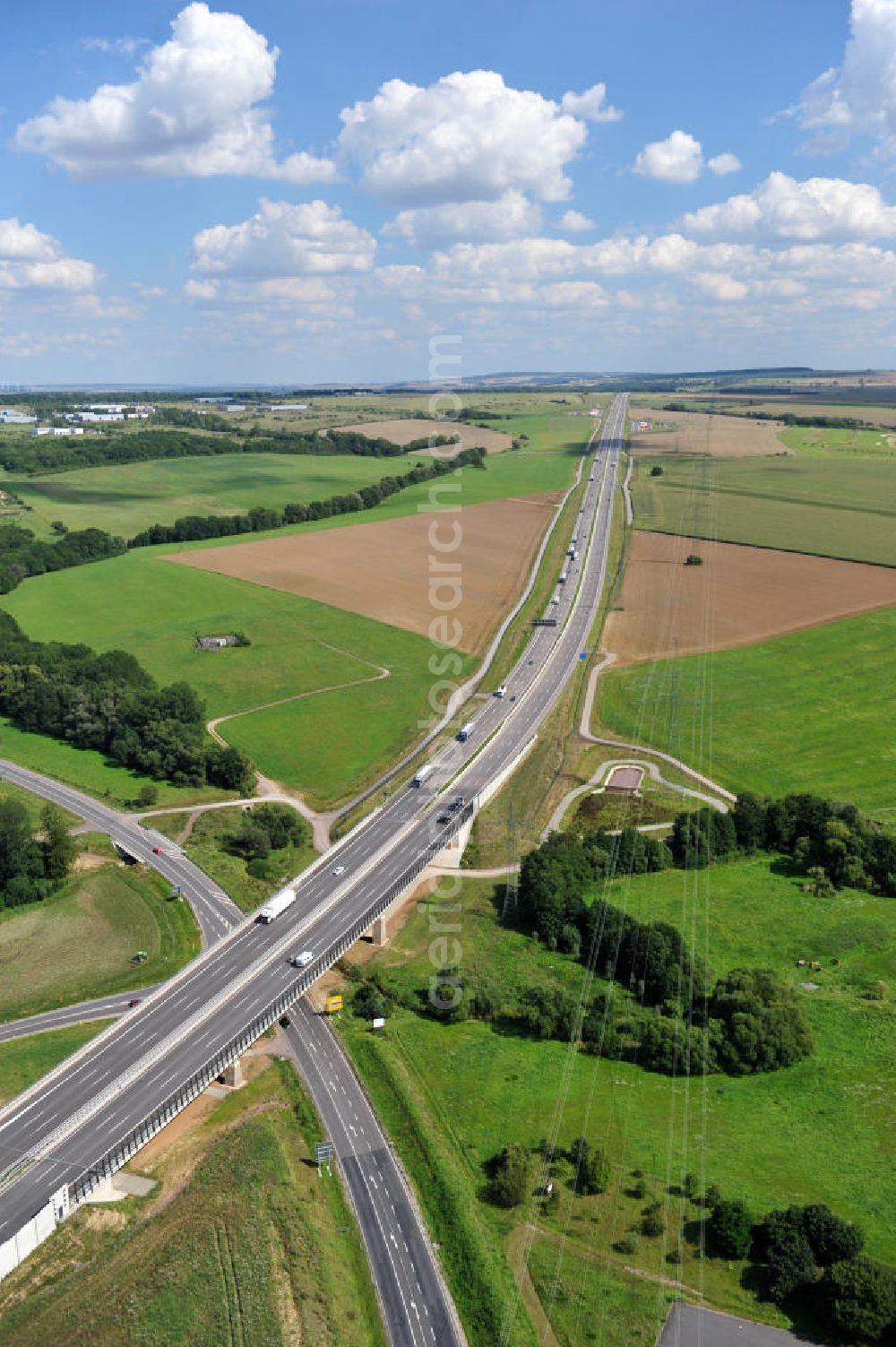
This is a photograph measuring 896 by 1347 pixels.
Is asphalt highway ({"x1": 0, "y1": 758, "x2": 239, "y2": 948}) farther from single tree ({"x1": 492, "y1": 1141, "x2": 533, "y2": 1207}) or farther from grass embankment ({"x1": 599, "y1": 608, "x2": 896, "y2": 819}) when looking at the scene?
grass embankment ({"x1": 599, "y1": 608, "x2": 896, "y2": 819})

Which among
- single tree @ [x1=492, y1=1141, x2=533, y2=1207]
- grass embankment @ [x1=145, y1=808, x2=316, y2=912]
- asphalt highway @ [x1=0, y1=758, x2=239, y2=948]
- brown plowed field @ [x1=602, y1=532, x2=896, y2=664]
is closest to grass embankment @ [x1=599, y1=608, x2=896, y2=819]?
brown plowed field @ [x1=602, y1=532, x2=896, y2=664]

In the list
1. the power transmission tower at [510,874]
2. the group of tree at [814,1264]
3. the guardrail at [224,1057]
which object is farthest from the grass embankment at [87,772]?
the group of tree at [814,1264]

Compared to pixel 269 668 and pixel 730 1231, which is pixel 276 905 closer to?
pixel 730 1231

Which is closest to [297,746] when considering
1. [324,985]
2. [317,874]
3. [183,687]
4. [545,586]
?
[183,687]

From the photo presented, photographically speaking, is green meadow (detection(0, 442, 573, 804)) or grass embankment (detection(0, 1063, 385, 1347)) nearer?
grass embankment (detection(0, 1063, 385, 1347))

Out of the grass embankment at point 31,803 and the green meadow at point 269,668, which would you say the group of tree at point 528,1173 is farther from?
the grass embankment at point 31,803

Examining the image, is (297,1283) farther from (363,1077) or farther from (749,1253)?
(749,1253)
